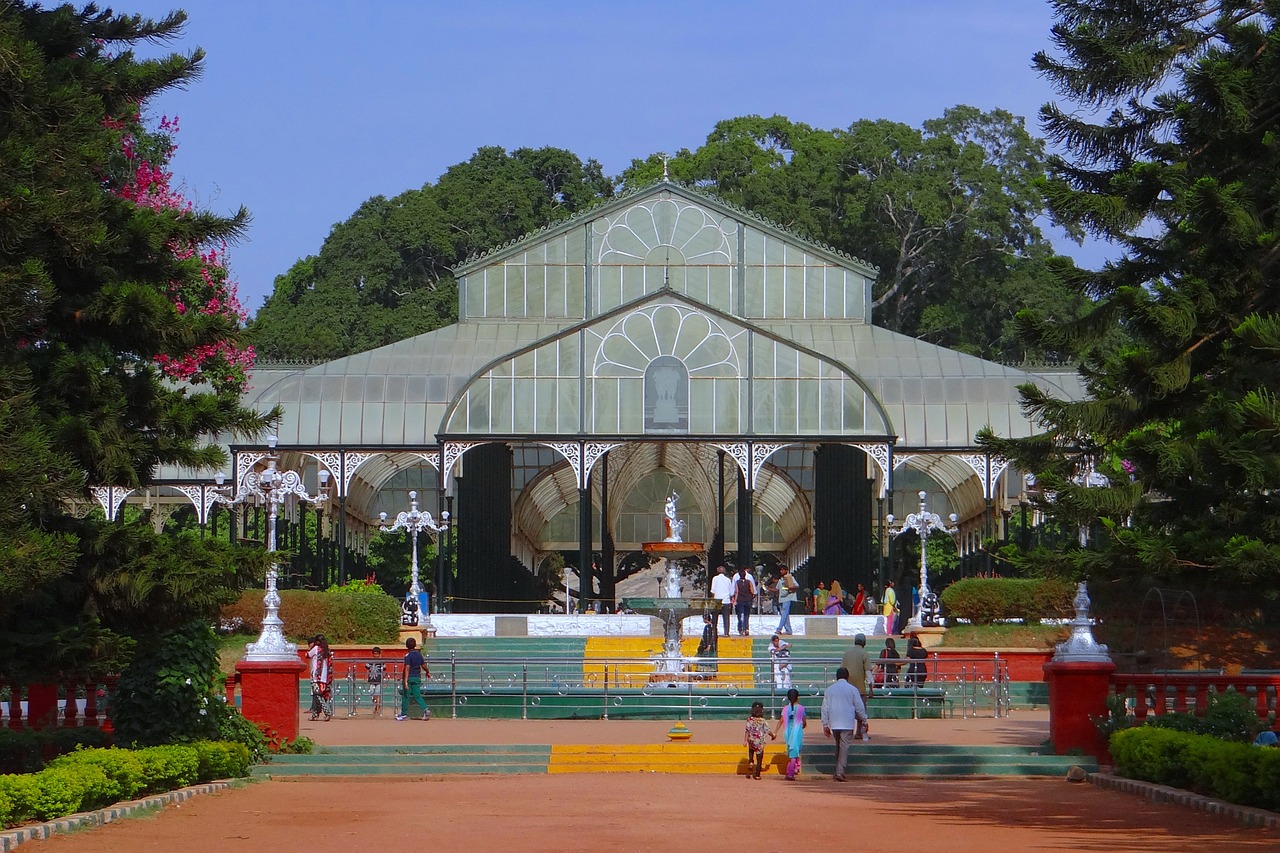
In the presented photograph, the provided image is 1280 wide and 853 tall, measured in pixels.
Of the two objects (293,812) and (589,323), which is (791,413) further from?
(293,812)

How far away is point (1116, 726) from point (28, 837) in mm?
11271

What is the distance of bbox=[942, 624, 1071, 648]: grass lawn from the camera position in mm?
32125

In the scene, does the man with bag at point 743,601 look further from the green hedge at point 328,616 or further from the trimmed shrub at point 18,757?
the trimmed shrub at point 18,757

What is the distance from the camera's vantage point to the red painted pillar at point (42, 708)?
18.4 metres

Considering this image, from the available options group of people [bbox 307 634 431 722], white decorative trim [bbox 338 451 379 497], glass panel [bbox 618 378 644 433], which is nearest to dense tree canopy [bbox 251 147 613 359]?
white decorative trim [bbox 338 451 379 497]

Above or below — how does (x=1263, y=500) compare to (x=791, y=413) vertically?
below

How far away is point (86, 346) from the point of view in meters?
17.6

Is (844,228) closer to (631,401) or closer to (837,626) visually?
(631,401)

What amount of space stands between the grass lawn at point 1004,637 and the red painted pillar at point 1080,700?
457 inches

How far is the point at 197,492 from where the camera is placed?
42750mm

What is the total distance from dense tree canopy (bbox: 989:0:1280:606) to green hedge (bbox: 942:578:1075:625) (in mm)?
14092

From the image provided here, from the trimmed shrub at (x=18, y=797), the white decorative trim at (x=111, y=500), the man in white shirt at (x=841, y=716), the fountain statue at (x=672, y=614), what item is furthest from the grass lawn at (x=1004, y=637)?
the trimmed shrub at (x=18, y=797)

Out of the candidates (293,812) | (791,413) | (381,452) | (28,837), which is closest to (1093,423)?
(293,812)

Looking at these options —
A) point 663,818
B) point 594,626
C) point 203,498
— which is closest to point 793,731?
point 663,818
